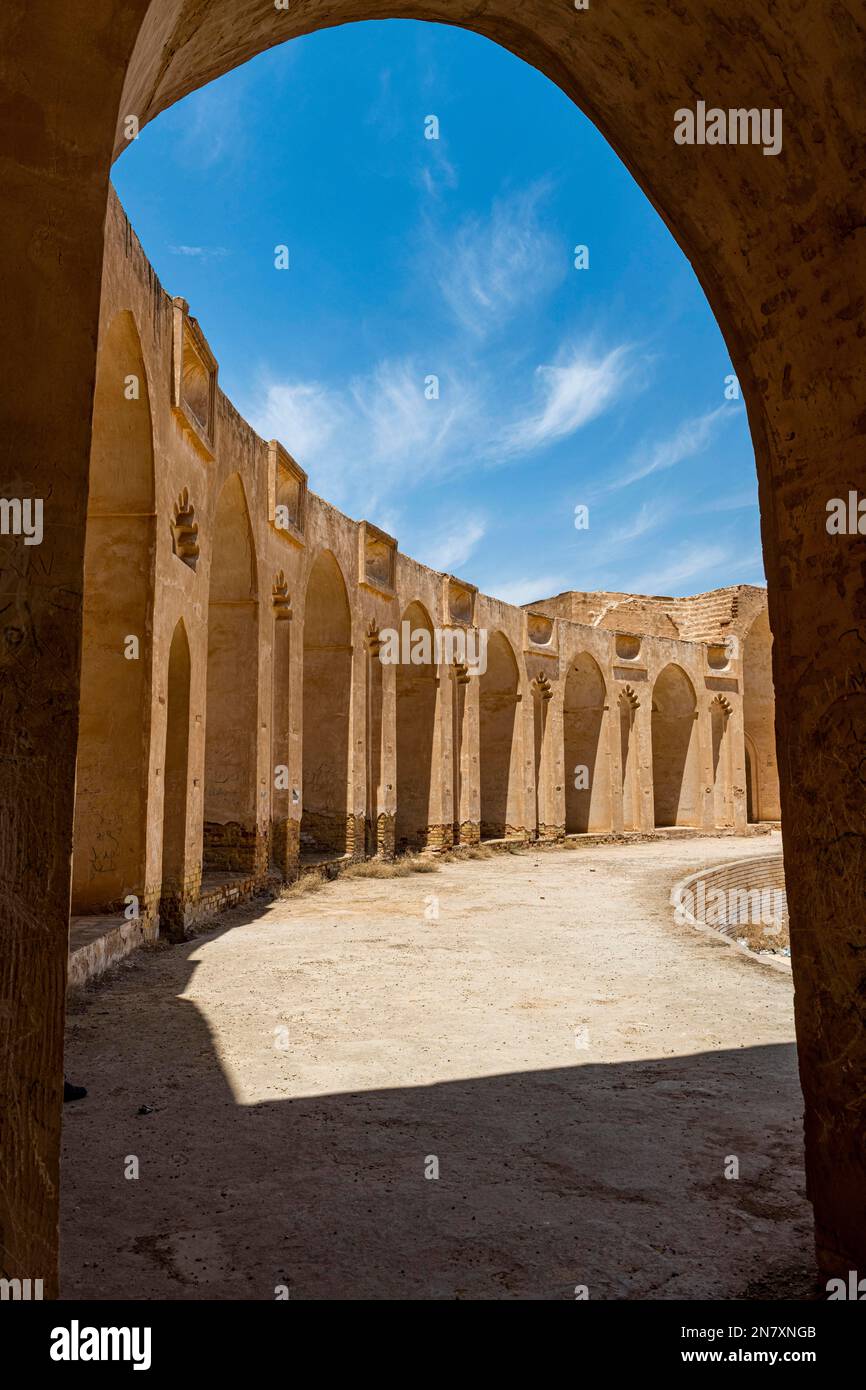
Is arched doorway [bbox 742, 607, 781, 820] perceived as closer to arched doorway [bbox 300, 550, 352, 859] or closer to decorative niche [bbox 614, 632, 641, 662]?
decorative niche [bbox 614, 632, 641, 662]

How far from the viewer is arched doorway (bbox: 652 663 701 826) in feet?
96.4

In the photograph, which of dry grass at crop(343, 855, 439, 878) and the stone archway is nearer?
the stone archway

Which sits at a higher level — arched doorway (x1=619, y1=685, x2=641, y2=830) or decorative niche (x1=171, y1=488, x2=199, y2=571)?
decorative niche (x1=171, y1=488, x2=199, y2=571)

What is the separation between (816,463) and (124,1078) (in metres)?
4.71

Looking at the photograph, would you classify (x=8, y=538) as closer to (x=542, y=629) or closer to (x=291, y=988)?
(x=291, y=988)

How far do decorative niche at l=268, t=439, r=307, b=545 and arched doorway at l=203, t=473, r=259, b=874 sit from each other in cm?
97

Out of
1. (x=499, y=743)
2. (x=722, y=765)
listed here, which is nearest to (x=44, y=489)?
(x=499, y=743)

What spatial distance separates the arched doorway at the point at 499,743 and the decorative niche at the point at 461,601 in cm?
134

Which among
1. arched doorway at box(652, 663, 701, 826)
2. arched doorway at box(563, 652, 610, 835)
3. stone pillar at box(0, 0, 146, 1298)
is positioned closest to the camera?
stone pillar at box(0, 0, 146, 1298)

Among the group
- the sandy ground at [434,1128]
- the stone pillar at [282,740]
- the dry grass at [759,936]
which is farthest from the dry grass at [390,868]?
the sandy ground at [434,1128]

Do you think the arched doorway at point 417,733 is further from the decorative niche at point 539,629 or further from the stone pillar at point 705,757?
the stone pillar at point 705,757

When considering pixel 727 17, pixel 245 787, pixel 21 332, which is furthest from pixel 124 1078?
pixel 245 787

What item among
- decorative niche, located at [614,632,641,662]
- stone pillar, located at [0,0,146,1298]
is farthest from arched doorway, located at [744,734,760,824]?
stone pillar, located at [0,0,146,1298]

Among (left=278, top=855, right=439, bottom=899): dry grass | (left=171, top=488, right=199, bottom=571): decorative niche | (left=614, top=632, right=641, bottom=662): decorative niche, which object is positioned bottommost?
(left=278, top=855, right=439, bottom=899): dry grass
